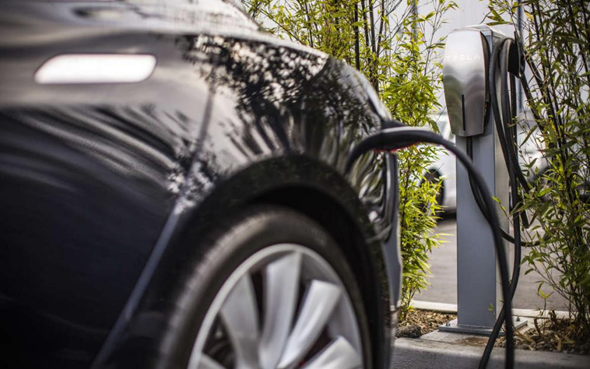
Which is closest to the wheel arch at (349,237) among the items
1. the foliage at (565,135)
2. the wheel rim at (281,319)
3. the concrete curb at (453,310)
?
the wheel rim at (281,319)

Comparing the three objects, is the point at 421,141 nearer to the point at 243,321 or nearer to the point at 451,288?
the point at 243,321

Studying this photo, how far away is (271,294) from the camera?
1.68m

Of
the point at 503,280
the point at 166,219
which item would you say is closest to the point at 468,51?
the point at 503,280

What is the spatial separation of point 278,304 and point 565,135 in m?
2.30

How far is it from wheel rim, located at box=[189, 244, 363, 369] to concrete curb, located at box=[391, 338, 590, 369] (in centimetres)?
165

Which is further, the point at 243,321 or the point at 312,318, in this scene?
the point at 312,318

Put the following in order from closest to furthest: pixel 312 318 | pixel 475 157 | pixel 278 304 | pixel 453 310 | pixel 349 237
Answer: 1. pixel 278 304
2. pixel 312 318
3. pixel 349 237
4. pixel 475 157
5. pixel 453 310

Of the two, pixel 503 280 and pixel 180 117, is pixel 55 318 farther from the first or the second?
pixel 503 280

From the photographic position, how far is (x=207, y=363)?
1.50 metres

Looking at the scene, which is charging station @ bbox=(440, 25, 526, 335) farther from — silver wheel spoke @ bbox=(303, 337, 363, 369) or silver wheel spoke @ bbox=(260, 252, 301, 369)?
silver wheel spoke @ bbox=(260, 252, 301, 369)

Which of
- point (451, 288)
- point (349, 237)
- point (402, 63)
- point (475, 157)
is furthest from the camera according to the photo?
point (451, 288)

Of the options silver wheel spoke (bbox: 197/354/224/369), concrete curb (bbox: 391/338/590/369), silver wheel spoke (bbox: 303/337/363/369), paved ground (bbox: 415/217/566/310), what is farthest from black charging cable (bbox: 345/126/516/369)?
paved ground (bbox: 415/217/566/310)

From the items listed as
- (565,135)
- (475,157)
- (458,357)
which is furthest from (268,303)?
(475,157)

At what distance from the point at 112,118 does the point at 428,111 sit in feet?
10.4
